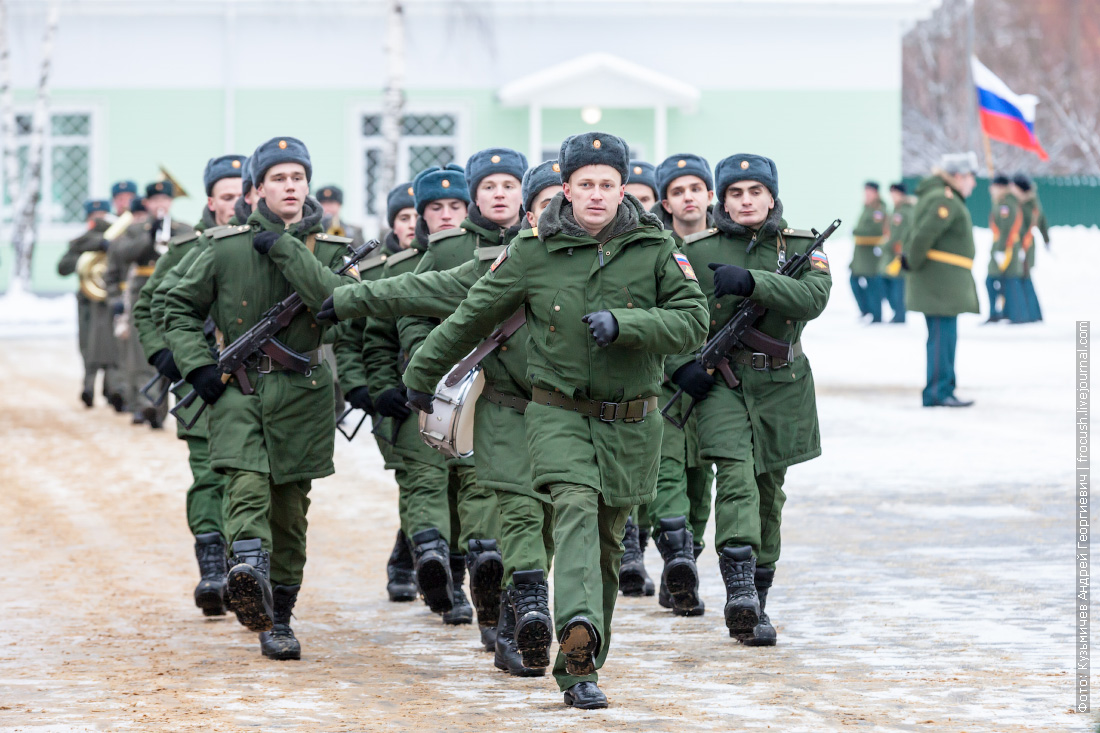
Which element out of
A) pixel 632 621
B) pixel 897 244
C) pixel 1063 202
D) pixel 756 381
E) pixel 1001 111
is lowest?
pixel 632 621

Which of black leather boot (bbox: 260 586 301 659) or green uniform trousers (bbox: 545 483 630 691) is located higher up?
green uniform trousers (bbox: 545 483 630 691)

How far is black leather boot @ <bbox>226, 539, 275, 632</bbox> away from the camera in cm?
657

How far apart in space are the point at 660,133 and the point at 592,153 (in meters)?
26.1

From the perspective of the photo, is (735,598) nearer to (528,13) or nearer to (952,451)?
(952,451)

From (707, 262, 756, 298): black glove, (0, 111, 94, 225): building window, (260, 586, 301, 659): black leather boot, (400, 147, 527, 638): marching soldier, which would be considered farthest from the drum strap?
(0, 111, 94, 225): building window

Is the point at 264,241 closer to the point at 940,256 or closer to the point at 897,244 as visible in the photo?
the point at 940,256

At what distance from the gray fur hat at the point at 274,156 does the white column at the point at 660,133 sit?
80.7ft

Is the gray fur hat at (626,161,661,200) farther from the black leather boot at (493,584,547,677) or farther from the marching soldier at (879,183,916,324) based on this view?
the marching soldier at (879,183,916,324)

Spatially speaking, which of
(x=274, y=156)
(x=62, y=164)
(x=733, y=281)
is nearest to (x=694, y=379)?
(x=733, y=281)

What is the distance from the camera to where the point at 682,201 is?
27.3 ft

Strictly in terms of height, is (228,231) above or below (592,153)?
below

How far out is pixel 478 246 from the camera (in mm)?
7422

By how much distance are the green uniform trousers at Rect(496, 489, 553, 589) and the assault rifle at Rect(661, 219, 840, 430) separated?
1103 millimetres

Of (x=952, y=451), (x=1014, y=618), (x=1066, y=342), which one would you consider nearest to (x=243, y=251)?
(x=1014, y=618)
